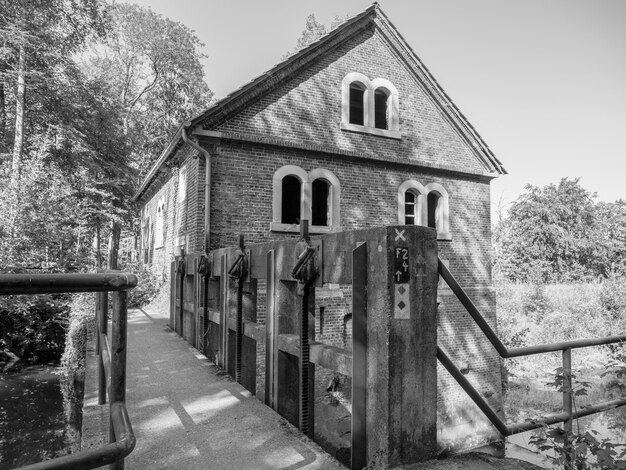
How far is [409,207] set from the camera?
1333 cm

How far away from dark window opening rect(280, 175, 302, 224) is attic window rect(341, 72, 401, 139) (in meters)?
2.22

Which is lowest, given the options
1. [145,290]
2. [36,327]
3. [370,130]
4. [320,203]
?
[36,327]

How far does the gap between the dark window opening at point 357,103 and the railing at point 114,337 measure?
1192 cm

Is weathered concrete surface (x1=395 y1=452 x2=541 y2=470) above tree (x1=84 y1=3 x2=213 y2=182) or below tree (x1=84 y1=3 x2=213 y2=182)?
below

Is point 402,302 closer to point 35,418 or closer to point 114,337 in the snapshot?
point 114,337

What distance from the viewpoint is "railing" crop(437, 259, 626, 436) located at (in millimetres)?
2498

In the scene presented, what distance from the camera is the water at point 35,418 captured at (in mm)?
7812

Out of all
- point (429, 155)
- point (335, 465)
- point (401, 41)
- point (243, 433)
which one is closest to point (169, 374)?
point (243, 433)

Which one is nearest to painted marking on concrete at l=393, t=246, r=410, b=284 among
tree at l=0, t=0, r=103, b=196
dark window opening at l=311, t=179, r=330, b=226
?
dark window opening at l=311, t=179, r=330, b=226

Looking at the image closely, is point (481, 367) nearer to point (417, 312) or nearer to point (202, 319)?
point (202, 319)

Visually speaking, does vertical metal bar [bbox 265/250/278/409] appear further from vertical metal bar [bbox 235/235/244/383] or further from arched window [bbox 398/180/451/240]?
arched window [bbox 398/180/451/240]

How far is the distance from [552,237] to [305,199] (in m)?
36.9

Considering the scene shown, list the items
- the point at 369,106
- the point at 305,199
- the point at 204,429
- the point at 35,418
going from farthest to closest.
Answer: the point at 369,106 < the point at 305,199 < the point at 35,418 < the point at 204,429

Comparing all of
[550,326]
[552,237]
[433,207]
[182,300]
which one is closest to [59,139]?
[182,300]
